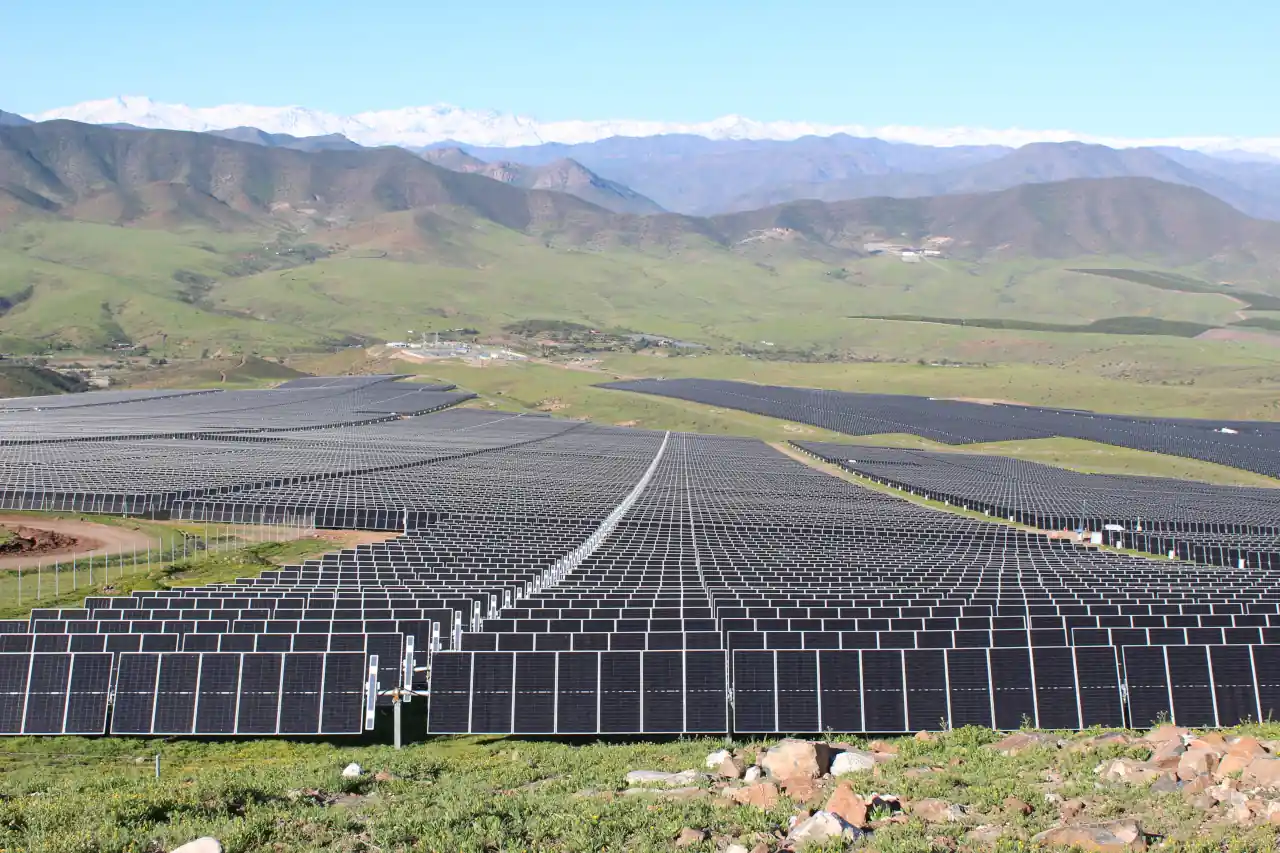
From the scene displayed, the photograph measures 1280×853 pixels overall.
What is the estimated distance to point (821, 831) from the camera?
37.9 feet

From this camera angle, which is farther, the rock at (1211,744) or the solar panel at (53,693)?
the solar panel at (53,693)

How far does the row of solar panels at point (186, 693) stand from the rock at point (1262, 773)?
1124 cm

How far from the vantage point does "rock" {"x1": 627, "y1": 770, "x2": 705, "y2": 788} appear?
45.9 ft

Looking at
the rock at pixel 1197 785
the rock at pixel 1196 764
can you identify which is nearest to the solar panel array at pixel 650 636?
the rock at pixel 1196 764

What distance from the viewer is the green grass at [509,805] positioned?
11.6 meters

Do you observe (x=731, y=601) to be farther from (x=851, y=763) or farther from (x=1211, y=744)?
(x=1211, y=744)

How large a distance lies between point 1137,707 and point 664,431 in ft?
339

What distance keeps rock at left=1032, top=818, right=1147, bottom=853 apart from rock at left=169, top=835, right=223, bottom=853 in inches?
286

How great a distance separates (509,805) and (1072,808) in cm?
551

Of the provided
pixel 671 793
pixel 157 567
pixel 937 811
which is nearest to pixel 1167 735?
pixel 937 811

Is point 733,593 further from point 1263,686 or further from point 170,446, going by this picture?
point 170,446

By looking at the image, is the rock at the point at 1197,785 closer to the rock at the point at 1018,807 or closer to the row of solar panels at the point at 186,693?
the rock at the point at 1018,807

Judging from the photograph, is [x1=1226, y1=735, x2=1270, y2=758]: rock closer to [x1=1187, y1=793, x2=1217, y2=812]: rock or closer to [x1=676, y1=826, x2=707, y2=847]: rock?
[x1=1187, y1=793, x2=1217, y2=812]: rock

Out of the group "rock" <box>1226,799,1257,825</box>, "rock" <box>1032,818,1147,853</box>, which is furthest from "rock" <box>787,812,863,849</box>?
"rock" <box>1226,799,1257,825</box>
